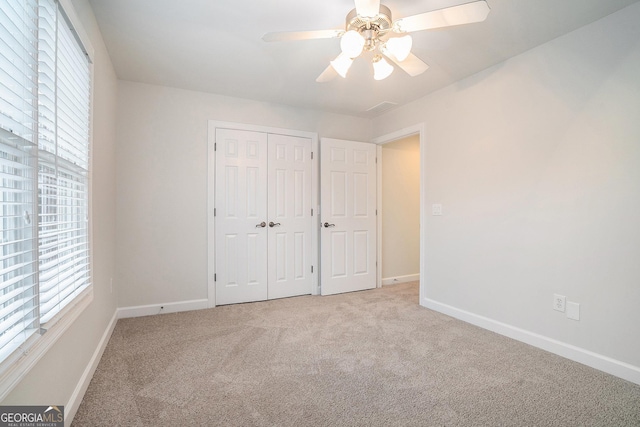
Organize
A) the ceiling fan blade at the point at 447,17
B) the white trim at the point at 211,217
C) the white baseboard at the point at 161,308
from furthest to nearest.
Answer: the white trim at the point at 211,217, the white baseboard at the point at 161,308, the ceiling fan blade at the point at 447,17

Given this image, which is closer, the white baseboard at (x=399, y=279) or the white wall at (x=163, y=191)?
the white wall at (x=163, y=191)

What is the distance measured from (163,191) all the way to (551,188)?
357 centimetres

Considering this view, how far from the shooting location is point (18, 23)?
1.06 meters

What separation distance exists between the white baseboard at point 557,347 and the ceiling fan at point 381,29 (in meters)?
2.27

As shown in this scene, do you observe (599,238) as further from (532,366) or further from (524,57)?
(524,57)

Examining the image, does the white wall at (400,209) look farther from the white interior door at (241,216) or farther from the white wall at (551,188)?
the white interior door at (241,216)

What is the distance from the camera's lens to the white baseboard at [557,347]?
188 cm

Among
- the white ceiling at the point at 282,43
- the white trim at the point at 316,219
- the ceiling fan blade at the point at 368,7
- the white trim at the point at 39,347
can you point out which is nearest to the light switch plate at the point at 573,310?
the white ceiling at the point at 282,43

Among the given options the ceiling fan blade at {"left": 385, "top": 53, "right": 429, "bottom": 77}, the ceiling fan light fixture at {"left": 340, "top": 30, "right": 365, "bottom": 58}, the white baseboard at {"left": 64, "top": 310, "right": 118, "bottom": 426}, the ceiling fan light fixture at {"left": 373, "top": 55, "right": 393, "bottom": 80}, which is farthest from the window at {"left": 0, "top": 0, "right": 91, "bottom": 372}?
the ceiling fan blade at {"left": 385, "top": 53, "right": 429, "bottom": 77}

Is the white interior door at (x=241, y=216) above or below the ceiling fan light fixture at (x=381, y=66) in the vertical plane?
below

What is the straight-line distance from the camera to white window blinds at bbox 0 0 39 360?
952mm

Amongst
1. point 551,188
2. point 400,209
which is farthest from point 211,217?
point 551,188

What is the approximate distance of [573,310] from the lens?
84.3 inches

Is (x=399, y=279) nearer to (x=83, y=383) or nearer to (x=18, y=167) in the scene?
(x=83, y=383)
